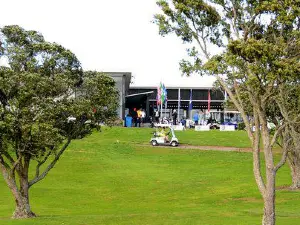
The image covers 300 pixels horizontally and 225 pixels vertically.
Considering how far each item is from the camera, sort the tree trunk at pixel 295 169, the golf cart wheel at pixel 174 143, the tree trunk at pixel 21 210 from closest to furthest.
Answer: the tree trunk at pixel 21 210 < the tree trunk at pixel 295 169 < the golf cart wheel at pixel 174 143

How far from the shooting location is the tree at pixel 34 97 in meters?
22.7

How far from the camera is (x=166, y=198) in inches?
1264

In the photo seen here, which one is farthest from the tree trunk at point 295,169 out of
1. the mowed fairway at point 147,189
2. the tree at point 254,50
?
the tree at point 254,50

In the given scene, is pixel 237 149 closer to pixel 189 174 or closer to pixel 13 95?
pixel 189 174

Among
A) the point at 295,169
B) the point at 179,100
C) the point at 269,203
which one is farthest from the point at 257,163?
the point at 179,100

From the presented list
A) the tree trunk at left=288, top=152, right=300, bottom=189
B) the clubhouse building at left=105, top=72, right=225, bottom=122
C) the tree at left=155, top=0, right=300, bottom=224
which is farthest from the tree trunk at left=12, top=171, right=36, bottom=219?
the clubhouse building at left=105, top=72, right=225, bottom=122

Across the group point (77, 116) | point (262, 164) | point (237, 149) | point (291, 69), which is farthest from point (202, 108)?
point (291, 69)

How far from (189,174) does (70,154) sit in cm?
1192

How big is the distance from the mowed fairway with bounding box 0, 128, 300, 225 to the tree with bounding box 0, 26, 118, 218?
10.5 ft

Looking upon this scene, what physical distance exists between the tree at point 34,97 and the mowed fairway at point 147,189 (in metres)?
3.21

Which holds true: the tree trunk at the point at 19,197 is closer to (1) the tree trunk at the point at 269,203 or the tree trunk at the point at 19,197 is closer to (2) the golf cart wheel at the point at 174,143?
(1) the tree trunk at the point at 269,203

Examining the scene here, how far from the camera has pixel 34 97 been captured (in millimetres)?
22688

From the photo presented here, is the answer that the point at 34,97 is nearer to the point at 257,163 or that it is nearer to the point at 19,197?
the point at 19,197

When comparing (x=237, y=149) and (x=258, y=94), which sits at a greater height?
(x=258, y=94)
